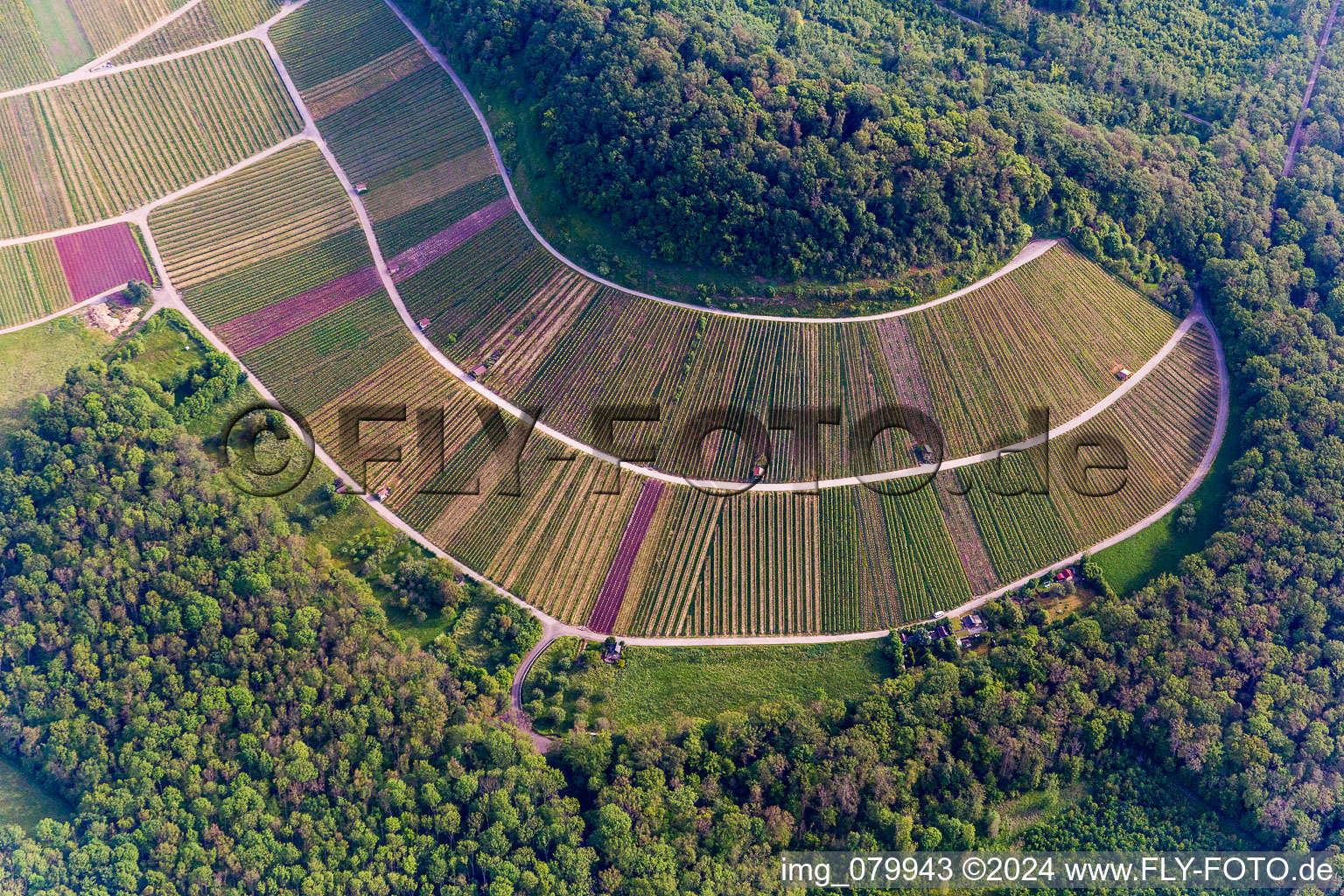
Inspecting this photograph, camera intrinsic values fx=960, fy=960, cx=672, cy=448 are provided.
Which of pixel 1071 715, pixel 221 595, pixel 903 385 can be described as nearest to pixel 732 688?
pixel 1071 715

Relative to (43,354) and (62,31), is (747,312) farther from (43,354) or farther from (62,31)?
(62,31)

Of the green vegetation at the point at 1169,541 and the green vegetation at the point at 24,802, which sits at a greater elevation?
the green vegetation at the point at 1169,541

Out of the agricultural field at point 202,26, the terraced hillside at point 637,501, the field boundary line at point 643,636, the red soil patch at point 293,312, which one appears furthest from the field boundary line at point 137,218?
the agricultural field at point 202,26

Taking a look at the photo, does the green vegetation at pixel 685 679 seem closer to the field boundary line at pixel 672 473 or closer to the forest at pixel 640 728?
the forest at pixel 640 728

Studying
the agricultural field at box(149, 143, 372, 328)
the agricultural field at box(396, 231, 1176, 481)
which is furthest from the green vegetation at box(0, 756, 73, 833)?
the agricultural field at box(396, 231, 1176, 481)

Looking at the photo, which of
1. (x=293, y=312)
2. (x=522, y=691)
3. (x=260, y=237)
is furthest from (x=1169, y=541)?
(x=260, y=237)

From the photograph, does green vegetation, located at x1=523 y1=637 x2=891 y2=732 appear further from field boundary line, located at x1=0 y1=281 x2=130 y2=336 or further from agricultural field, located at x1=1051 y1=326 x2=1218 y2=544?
field boundary line, located at x1=0 y1=281 x2=130 y2=336
